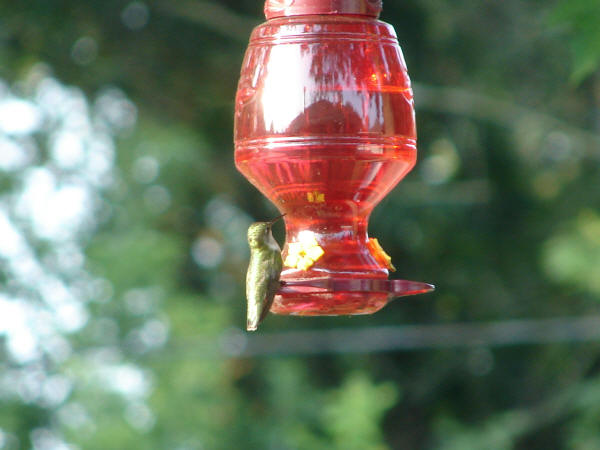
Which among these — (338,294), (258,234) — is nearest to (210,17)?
(258,234)

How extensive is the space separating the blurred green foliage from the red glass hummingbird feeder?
16.2 ft

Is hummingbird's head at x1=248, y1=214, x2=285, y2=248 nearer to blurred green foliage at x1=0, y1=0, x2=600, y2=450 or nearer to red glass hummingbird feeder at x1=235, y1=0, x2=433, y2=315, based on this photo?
red glass hummingbird feeder at x1=235, y1=0, x2=433, y2=315

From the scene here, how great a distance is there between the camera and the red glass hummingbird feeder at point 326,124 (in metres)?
3.22

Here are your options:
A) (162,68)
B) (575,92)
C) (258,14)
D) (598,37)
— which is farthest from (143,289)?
(598,37)

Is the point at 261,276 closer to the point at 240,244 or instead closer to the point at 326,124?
the point at 326,124

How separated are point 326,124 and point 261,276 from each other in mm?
449

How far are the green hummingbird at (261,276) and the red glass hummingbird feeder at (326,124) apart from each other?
1.6 inches

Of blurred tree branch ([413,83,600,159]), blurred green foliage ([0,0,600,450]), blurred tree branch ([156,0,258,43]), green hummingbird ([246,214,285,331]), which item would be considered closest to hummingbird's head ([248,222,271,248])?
green hummingbird ([246,214,285,331])

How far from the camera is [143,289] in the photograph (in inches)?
364

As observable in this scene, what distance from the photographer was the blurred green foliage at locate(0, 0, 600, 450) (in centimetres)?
881

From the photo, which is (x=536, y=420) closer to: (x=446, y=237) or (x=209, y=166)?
(x=446, y=237)

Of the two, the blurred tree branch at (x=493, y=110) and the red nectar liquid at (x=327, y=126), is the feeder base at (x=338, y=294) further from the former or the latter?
the blurred tree branch at (x=493, y=110)

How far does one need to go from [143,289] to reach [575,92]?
409 cm

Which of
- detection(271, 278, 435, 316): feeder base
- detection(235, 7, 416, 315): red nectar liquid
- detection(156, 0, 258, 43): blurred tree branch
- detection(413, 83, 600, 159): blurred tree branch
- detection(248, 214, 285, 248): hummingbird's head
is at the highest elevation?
detection(156, 0, 258, 43): blurred tree branch
